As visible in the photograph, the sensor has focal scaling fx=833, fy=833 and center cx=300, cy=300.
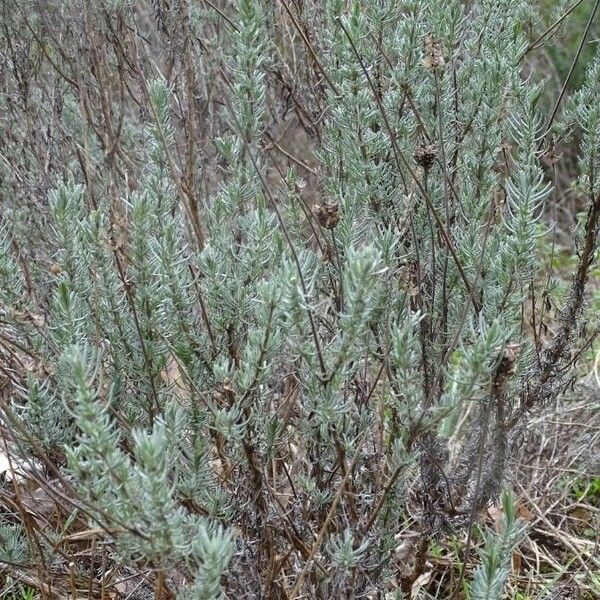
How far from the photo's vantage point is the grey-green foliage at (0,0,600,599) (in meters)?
1.49

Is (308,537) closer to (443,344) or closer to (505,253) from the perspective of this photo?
(443,344)

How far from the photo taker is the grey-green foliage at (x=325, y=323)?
58.5 inches

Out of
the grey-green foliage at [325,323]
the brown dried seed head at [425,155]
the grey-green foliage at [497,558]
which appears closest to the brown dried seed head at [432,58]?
the grey-green foliage at [325,323]

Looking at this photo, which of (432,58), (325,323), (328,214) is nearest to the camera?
(328,214)

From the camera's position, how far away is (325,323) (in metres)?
1.89

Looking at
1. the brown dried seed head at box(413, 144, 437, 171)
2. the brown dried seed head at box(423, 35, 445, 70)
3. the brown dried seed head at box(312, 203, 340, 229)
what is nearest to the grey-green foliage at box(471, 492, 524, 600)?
the brown dried seed head at box(312, 203, 340, 229)

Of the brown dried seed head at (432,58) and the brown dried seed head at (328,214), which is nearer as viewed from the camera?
the brown dried seed head at (328,214)

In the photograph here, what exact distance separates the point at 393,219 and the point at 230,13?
4.72 feet

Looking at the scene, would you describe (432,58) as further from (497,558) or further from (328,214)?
(497,558)

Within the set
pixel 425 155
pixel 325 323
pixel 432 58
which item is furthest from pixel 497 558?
pixel 432 58

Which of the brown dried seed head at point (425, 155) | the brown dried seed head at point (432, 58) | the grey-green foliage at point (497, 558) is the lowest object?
the grey-green foliage at point (497, 558)

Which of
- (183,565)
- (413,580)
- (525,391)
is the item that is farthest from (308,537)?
(525,391)

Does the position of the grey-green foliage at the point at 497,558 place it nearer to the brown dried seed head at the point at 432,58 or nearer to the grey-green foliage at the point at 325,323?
the grey-green foliage at the point at 325,323

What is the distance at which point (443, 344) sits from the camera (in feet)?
6.54
